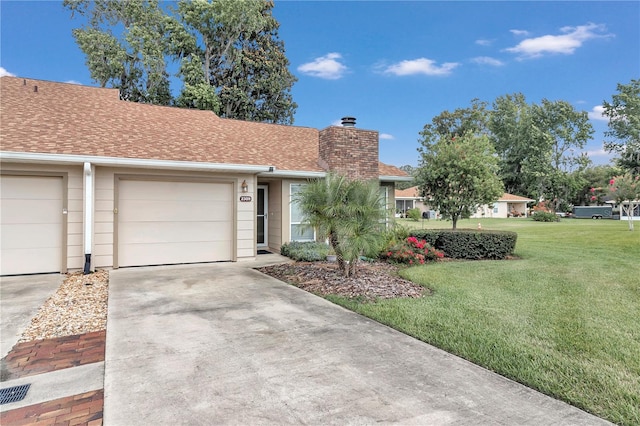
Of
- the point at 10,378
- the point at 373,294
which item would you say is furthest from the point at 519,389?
the point at 10,378

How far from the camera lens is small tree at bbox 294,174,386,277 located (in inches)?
270

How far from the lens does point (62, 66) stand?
21.7m

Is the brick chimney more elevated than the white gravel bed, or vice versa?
the brick chimney

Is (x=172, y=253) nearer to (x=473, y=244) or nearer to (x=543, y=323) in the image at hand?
(x=543, y=323)

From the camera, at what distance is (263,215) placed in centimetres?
1212

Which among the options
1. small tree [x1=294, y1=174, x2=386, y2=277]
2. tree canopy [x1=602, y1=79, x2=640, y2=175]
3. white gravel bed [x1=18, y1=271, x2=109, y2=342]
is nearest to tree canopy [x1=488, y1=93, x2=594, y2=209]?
tree canopy [x1=602, y1=79, x2=640, y2=175]

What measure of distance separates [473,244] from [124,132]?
9930 mm

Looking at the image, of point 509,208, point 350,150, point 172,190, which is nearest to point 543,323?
point 350,150

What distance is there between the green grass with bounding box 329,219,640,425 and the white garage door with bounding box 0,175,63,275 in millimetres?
6561

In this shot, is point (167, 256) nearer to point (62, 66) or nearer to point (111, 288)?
point (111, 288)

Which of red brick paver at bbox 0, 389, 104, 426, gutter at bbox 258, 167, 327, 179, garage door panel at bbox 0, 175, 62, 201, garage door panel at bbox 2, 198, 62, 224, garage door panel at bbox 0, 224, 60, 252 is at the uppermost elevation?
gutter at bbox 258, 167, 327, 179

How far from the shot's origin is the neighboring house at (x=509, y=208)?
45.6 metres

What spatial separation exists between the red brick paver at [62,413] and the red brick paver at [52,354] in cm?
73

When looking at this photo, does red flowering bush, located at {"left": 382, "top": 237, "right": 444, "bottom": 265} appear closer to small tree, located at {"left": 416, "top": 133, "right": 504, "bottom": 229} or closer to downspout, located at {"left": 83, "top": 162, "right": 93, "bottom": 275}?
small tree, located at {"left": 416, "top": 133, "right": 504, "bottom": 229}
